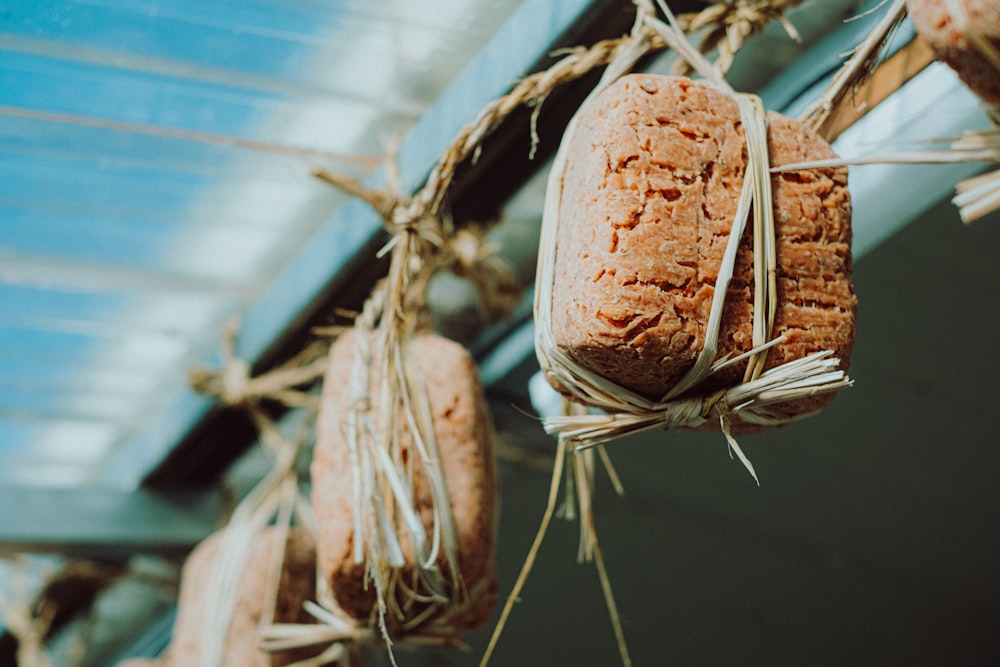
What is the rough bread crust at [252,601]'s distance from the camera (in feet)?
3.61

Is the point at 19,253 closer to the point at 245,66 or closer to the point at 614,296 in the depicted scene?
the point at 245,66


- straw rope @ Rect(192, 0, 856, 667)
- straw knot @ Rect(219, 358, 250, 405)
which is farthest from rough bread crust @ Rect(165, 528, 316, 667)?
straw knot @ Rect(219, 358, 250, 405)

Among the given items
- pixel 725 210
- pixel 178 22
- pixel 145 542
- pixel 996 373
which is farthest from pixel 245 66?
pixel 996 373

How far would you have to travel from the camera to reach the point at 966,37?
0.50 metres

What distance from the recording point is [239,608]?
1.11 m

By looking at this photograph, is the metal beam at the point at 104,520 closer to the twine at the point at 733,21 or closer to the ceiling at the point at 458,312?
the ceiling at the point at 458,312

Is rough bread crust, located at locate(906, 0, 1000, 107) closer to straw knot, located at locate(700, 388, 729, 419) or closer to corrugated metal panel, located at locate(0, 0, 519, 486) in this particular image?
straw knot, located at locate(700, 388, 729, 419)

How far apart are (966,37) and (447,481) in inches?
21.4

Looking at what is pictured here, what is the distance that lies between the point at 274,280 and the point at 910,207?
0.74 metres

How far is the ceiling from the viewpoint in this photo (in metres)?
1.06

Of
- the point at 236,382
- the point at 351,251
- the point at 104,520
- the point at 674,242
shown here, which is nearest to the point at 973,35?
the point at 674,242

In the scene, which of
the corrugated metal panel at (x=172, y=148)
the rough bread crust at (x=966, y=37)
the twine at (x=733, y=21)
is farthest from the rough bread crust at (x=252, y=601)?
the rough bread crust at (x=966, y=37)

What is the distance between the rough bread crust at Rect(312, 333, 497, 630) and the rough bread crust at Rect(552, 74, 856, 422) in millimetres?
294

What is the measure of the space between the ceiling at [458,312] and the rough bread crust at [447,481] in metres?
0.23
